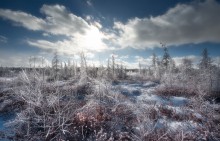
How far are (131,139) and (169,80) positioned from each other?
1229cm

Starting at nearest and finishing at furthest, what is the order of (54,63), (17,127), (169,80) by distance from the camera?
(17,127), (169,80), (54,63)

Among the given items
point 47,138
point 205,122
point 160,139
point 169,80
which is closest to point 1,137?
point 47,138

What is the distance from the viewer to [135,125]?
7.62 m

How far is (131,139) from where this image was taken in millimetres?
6816

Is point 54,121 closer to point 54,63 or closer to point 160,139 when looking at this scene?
point 160,139

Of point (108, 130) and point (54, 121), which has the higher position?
point (54, 121)

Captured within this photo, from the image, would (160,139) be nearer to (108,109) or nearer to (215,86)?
(108,109)

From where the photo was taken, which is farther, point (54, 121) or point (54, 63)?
point (54, 63)

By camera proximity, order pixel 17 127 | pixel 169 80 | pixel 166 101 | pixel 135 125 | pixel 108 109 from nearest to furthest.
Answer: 1. pixel 17 127
2. pixel 135 125
3. pixel 108 109
4. pixel 166 101
5. pixel 169 80

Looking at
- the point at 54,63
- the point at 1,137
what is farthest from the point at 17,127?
the point at 54,63

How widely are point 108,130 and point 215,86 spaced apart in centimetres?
1223

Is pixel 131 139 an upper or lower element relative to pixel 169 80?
lower

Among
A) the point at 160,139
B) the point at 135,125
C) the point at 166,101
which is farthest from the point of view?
the point at 166,101

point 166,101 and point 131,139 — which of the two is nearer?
point 131,139
